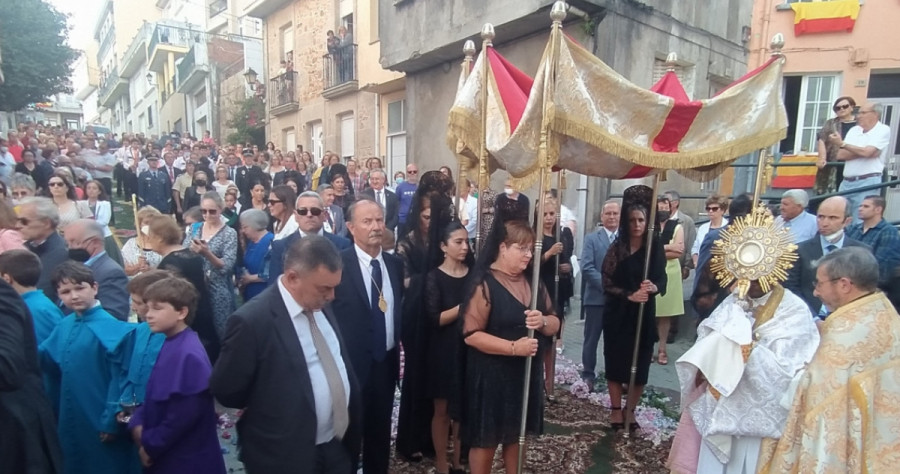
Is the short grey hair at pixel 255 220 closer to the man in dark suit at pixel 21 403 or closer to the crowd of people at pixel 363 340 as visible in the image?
the crowd of people at pixel 363 340

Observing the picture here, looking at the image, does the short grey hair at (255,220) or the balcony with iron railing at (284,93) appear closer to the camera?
the short grey hair at (255,220)

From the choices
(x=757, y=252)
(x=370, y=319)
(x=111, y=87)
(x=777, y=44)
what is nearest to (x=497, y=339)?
(x=370, y=319)

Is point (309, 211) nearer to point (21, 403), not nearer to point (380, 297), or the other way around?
point (380, 297)

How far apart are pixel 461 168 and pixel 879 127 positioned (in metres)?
5.67

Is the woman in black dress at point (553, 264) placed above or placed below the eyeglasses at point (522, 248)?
below

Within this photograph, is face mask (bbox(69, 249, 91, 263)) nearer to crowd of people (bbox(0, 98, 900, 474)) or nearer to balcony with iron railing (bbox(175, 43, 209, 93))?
crowd of people (bbox(0, 98, 900, 474))

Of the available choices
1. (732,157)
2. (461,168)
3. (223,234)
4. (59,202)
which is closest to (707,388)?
(732,157)

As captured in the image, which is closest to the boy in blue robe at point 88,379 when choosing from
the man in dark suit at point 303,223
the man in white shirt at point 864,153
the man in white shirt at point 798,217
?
the man in dark suit at point 303,223

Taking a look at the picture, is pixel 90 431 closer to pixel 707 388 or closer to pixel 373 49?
pixel 707 388

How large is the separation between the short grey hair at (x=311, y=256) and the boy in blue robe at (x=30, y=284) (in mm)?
1530

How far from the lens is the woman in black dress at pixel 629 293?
4695 mm

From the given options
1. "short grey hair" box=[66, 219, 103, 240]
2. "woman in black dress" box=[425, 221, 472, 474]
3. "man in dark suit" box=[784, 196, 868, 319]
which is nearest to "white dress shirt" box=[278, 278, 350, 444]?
"woman in black dress" box=[425, 221, 472, 474]

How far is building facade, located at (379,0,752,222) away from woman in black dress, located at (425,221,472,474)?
18.6 feet

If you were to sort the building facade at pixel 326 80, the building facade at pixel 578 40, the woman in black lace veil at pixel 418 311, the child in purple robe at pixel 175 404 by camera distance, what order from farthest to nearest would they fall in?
the building facade at pixel 326 80 → the building facade at pixel 578 40 → the woman in black lace veil at pixel 418 311 → the child in purple robe at pixel 175 404
